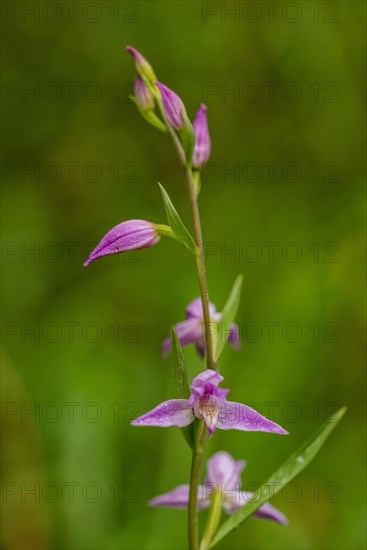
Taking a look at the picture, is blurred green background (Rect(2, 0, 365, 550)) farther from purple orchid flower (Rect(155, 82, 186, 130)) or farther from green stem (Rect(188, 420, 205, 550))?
purple orchid flower (Rect(155, 82, 186, 130))

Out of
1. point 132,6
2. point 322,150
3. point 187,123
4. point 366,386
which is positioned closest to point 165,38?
point 132,6

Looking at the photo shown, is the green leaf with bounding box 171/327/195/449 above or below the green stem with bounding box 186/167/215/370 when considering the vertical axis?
below

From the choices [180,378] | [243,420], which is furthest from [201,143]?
[243,420]

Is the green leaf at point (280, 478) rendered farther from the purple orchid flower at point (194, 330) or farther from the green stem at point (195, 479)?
the purple orchid flower at point (194, 330)

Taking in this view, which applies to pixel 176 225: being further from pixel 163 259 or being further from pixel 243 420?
A: pixel 163 259

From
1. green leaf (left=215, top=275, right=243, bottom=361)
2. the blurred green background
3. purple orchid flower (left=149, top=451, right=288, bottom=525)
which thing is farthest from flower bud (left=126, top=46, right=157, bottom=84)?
the blurred green background

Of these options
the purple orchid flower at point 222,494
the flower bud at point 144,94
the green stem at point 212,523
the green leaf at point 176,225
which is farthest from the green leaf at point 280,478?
the flower bud at point 144,94

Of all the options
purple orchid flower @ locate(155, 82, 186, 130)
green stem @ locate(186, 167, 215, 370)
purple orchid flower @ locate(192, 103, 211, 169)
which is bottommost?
green stem @ locate(186, 167, 215, 370)
